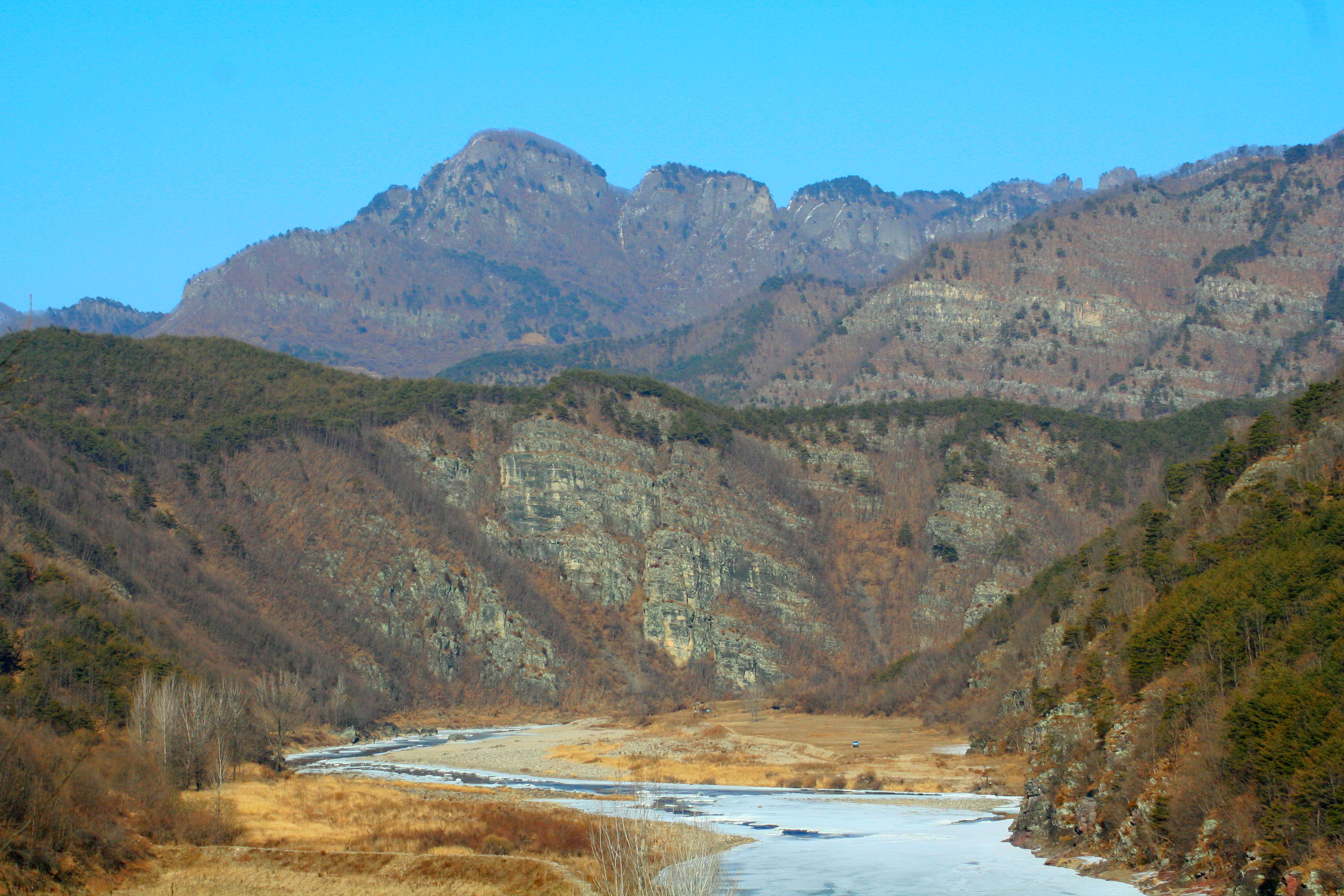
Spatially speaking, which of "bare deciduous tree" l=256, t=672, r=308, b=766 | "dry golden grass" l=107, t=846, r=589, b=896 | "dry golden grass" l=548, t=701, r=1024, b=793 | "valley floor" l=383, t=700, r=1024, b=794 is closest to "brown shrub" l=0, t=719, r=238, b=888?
"dry golden grass" l=107, t=846, r=589, b=896

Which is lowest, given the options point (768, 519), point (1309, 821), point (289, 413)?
point (1309, 821)

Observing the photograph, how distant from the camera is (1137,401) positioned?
617 ft

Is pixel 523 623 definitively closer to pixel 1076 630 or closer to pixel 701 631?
pixel 701 631

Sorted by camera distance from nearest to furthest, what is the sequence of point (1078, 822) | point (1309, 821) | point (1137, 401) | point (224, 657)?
point (1309, 821)
point (1078, 822)
point (224, 657)
point (1137, 401)

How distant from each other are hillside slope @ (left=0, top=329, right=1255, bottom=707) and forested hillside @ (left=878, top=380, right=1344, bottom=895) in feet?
221

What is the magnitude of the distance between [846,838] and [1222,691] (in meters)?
18.1

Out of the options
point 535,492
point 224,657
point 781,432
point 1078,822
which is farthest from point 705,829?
point 781,432

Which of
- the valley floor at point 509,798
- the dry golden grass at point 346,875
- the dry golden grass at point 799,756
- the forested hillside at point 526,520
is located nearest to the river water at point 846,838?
the valley floor at point 509,798

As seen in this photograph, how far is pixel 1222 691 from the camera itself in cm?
3216

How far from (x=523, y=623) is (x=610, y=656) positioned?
384 inches

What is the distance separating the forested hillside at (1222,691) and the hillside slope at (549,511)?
67470mm

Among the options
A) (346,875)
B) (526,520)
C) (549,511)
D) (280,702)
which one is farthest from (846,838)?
(526,520)

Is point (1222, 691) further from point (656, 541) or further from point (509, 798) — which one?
point (656, 541)

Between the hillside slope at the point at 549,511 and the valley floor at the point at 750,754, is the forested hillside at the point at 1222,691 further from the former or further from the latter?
the hillside slope at the point at 549,511
